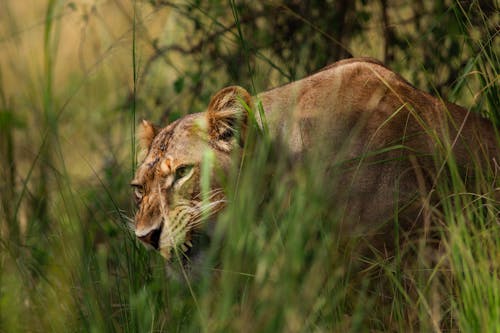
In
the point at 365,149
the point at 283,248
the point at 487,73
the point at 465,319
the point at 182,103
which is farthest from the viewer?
the point at 182,103

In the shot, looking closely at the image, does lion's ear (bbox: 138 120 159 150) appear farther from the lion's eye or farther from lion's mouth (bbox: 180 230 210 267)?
lion's mouth (bbox: 180 230 210 267)

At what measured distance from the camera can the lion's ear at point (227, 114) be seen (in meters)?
3.10

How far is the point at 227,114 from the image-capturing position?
3143 millimetres

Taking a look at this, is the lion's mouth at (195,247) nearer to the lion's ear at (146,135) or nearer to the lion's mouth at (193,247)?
the lion's mouth at (193,247)

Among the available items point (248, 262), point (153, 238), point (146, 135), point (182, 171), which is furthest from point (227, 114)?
point (248, 262)

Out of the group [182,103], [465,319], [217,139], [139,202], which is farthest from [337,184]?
[182,103]

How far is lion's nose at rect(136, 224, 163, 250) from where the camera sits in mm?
2916

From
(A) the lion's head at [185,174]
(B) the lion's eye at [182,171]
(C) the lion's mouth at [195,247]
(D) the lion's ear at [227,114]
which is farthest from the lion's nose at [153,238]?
(D) the lion's ear at [227,114]

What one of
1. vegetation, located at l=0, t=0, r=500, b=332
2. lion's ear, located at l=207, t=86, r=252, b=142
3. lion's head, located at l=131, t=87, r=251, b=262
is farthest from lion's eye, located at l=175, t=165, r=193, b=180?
vegetation, located at l=0, t=0, r=500, b=332

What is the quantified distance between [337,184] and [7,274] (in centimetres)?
107

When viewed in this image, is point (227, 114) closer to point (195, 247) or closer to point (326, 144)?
point (326, 144)

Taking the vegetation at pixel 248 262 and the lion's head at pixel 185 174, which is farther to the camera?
the lion's head at pixel 185 174

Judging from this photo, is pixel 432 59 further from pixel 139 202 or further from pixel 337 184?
pixel 139 202

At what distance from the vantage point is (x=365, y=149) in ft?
10.2
